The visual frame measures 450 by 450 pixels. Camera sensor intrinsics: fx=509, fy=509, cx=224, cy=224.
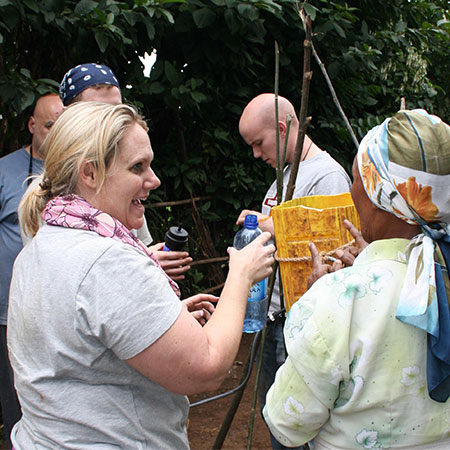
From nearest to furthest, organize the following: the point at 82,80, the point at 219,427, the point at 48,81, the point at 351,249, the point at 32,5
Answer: the point at 351,249 → the point at 82,80 → the point at 32,5 → the point at 48,81 → the point at 219,427

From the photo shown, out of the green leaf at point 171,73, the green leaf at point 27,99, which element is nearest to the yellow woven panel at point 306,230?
the green leaf at point 27,99

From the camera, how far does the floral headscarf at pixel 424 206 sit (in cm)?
113

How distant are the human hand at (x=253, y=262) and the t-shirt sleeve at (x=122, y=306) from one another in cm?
31

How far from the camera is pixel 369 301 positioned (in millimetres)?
1178

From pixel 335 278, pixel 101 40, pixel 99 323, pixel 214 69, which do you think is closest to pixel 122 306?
pixel 99 323

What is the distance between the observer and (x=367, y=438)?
4.00 feet

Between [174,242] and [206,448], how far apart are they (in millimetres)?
2518

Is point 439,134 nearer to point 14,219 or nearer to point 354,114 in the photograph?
point 14,219

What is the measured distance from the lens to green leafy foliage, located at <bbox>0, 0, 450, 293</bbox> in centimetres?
346

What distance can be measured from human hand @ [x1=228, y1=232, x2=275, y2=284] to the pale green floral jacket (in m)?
0.25

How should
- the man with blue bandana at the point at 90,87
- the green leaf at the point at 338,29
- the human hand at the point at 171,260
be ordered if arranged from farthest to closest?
1. the green leaf at the point at 338,29
2. the man with blue bandana at the point at 90,87
3. the human hand at the point at 171,260

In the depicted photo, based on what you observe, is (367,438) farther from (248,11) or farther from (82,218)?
(248,11)

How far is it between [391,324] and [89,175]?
85 centimetres

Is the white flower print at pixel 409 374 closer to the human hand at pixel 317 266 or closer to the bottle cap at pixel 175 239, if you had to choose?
the human hand at pixel 317 266
